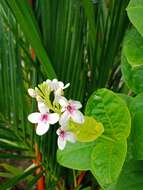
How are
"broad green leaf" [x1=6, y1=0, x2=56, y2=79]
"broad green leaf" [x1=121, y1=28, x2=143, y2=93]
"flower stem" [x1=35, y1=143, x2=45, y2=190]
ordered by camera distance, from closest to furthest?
"broad green leaf" [x1=121, y1=28, x2=143, y2=93]
"broad green leaf" [x1=6, y1=0, x2=56, y2=79]
"flower stem" [x1=35, y1=143, x2=45, y2=190]

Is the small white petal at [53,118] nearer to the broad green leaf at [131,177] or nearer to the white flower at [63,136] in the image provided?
the white flower at [63,136]

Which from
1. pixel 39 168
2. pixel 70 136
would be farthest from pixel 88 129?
pixel 39 168

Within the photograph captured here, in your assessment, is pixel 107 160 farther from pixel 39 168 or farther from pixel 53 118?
pixel 39 168

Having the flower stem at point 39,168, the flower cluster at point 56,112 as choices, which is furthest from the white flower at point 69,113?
the flower stem at point 39,168

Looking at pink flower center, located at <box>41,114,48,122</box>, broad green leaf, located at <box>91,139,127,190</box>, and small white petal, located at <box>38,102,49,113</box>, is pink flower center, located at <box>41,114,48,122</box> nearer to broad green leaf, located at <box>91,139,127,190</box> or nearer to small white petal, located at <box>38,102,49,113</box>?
small white petal, located at <box>38,102,49,113</box>

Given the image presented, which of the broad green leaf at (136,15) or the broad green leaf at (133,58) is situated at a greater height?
the broad green leaf at (136,15)

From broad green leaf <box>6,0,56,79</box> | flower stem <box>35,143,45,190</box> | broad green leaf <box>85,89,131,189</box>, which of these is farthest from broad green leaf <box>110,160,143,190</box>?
flower stem <box>35,143,45,190</box>
